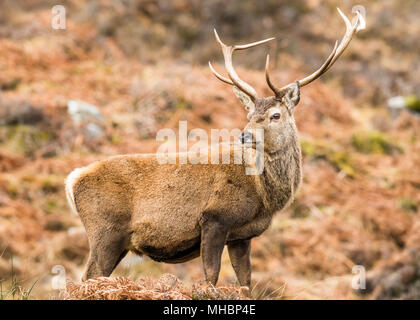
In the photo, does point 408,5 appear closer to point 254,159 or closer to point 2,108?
point 2,108

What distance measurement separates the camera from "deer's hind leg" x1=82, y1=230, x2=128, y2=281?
6.83 meters

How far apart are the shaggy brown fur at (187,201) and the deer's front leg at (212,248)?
11 mm

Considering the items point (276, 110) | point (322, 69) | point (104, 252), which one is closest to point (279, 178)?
point (276, 110)

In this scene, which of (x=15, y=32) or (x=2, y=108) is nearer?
(x=2, y=108)

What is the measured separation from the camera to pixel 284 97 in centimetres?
718

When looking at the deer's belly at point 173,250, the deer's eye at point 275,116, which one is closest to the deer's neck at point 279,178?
Answer: the deer's eye at point 275,116

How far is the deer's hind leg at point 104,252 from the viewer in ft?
22.4

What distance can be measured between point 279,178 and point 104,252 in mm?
2188

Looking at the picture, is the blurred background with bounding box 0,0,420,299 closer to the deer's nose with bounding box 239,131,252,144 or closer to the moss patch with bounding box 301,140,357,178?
the moss patch with bounding box 301,140,357,178

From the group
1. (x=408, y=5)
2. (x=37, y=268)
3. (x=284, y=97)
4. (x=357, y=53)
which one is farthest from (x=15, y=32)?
(x=408, y=5)

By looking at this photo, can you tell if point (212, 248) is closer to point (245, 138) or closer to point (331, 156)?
point (245, 138)

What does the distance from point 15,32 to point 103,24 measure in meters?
3.56

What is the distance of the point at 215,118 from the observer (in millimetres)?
17875

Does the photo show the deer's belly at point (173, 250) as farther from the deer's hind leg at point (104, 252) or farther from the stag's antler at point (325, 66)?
the stag's antler at point (325, 66)
